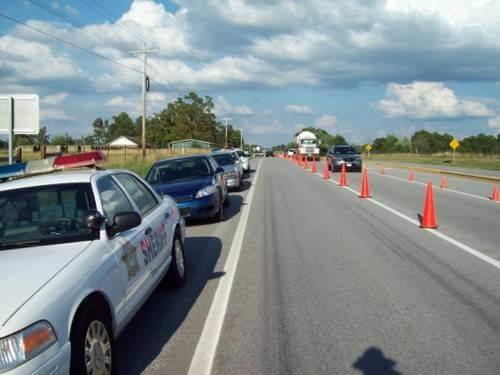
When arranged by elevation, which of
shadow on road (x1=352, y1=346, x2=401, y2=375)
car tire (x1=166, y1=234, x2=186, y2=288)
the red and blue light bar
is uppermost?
the red and blue light bar

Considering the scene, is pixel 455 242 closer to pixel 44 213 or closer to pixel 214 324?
pixel 214 324

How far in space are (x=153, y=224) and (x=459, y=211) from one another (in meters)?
10.7

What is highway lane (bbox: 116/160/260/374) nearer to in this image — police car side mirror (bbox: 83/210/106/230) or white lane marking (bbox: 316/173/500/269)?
police car side mirror (bbox: 83/210/106/230)

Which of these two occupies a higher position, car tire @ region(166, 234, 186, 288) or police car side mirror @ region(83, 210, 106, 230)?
police car side mirror @ region(83, 210, 106, 230)

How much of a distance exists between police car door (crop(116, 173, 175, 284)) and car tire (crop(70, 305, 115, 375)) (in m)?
A: 1.35

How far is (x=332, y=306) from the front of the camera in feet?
19.5

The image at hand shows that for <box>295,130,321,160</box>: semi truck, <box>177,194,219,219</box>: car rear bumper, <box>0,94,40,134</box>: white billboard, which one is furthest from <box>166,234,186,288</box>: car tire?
<box>295,130,321,160</box>: semi truck

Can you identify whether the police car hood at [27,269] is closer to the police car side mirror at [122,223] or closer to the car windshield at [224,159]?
the police car side mirror at [122,223]

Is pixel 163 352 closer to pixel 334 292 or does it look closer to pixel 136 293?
pixel 136 293

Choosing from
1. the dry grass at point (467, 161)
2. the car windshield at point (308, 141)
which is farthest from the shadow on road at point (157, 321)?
the car windshield at point (308, 141)

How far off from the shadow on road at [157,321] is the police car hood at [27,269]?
0.85 m

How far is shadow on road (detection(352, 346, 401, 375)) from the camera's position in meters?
4.26

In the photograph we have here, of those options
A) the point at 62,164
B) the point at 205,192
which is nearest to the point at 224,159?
the point at 205,192

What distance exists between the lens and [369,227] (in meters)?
11.6
